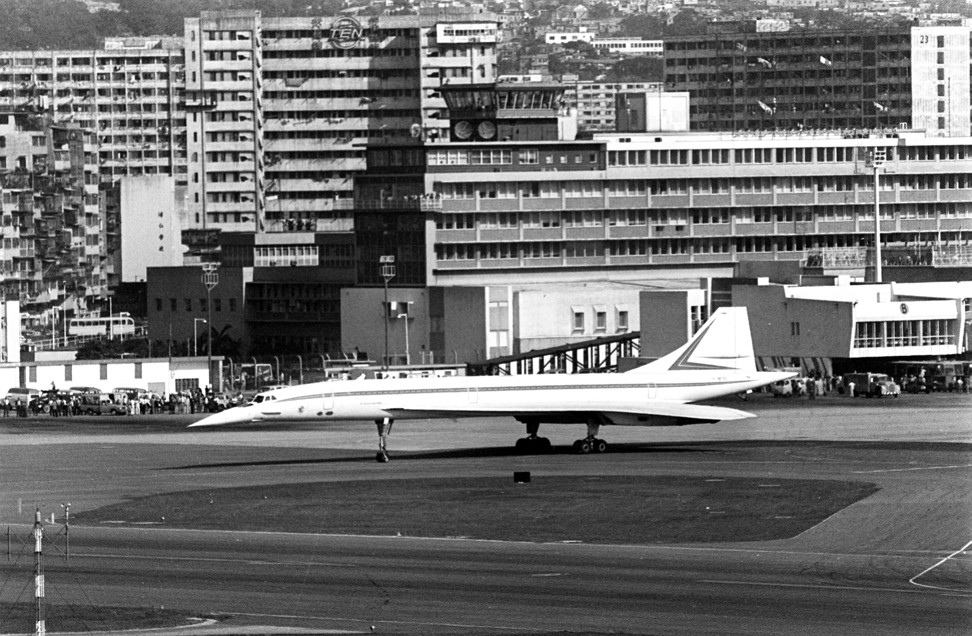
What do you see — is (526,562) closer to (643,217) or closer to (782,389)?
(782,389)

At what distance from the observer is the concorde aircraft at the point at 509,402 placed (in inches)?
3506

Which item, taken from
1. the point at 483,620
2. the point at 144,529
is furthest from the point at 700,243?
the point at 483,620

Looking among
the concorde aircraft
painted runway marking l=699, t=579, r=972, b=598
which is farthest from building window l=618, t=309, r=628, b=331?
painted runway marking l=699, t=579, r=972, b=598

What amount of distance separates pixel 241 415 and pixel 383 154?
9918 cm

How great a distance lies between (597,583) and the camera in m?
52.8

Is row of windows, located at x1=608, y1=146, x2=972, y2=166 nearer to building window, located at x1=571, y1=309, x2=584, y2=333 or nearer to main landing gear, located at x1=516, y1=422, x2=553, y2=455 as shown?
building window, located at x1=571, y1=309, x2=584, y2=333

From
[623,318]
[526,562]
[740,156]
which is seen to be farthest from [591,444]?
[740,156]

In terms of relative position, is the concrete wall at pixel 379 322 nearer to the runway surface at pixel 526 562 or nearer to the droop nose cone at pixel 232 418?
the runway surface at pixel 526 562

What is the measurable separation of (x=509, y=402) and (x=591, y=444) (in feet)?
15.4

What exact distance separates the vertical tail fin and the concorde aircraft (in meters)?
0.93

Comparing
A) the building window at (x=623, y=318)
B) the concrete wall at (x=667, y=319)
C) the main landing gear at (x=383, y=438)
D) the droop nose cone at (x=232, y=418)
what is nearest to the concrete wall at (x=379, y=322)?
the building window at (x=623, y=318)

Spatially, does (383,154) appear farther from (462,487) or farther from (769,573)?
(769,573)

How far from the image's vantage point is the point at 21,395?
145625mm

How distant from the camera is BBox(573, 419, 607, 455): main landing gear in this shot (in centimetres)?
9088
